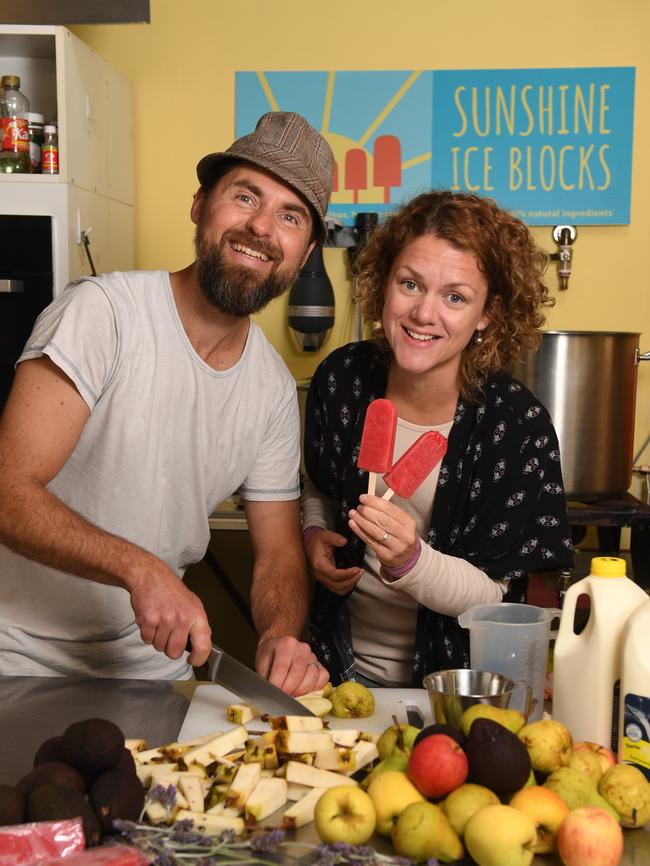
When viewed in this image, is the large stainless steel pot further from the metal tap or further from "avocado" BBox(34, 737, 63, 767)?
"avocado" BBox(34, 737, 63, 767)

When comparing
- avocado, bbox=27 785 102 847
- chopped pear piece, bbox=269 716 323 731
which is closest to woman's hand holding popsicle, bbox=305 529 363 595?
chopped pear piece, bbox=269 716 323 731

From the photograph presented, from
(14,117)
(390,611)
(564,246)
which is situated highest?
(14,117)

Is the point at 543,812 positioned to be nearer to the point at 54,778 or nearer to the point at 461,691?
the point at 461,691

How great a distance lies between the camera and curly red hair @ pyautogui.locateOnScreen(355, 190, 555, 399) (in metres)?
1.85

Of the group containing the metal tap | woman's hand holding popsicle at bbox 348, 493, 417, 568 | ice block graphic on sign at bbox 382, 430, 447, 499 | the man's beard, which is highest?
the metal tap

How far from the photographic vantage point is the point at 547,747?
1059 millimetres

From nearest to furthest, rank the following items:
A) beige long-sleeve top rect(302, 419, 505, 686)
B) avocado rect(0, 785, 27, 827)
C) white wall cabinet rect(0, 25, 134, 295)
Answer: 1. avocado rect(0, 785, 27, 827)
2. beige long-sleeve top rect(302, 419, 505, 686)
3. white wall cabinet rect(0, 25, 134, 295)

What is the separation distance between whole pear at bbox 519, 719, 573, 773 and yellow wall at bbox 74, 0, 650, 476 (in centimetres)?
238

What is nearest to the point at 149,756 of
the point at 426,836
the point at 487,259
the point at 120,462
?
the point at 426,836

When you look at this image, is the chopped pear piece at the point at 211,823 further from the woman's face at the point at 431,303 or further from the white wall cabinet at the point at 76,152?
the white wall cabinet at the point at 76,152

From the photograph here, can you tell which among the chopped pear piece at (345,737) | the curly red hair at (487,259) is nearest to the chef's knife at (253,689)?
the chopped pear piece at (345,737)

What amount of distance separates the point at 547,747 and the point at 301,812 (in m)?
0.27

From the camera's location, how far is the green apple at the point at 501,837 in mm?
919

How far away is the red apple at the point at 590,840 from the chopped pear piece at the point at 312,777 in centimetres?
26
